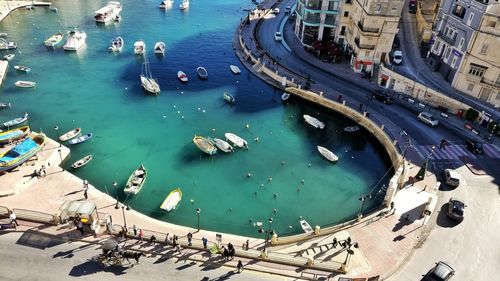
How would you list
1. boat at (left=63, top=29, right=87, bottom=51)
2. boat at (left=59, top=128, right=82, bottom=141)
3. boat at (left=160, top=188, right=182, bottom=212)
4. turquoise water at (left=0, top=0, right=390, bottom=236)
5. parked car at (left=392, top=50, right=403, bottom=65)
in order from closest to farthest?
boat at (left=160, top=188, right=182, bottom=212) < turquoise water at (left=0, top=0, right=390, bottom=236) < boat at (left=59, top=128, right=82, bottom=141) < parked car at (left=392, top=50, right=403, bottom=65) < boat at (left=63, top=29, right=87, bottom=51)

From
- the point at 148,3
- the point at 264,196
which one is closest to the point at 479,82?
the point at 264,196

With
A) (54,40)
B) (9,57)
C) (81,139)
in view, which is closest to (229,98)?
(81,139)

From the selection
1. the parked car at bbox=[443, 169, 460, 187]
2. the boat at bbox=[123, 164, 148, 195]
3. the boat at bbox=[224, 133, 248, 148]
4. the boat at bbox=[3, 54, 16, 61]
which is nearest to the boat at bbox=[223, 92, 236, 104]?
the boat at bbox=[224, 133, 248, 148]

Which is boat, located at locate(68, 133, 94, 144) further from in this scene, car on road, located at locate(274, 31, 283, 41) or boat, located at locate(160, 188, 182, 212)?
car on road, located at locate(274, 31, 283, 41)

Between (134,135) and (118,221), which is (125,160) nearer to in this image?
(134,135)

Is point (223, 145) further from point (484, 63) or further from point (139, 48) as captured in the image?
point (484, 63)

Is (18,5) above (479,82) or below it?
below

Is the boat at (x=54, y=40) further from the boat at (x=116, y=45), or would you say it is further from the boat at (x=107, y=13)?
the boat at (x=107, y=13)
